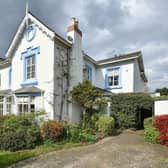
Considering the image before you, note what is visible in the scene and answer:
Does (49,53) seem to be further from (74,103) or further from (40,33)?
(74,103)

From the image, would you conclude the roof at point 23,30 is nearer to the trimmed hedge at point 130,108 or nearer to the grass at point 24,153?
the trimmed hedge at point 130,108

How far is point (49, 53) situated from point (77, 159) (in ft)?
28.0

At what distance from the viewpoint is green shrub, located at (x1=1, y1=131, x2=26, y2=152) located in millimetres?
9727

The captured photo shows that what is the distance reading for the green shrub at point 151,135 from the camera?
10302 millimetres

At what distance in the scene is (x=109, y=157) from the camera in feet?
26.7

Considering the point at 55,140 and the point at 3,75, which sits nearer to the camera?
the point at 55,140

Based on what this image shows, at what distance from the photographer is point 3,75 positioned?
72.2ft

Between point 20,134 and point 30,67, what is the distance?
6.99 meters

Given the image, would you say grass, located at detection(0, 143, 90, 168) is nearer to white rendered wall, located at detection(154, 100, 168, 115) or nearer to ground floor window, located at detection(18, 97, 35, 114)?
ground floor window, located at detection(18, 97, 35, 114)

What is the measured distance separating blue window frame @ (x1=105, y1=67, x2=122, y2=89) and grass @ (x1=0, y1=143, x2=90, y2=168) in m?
10.2

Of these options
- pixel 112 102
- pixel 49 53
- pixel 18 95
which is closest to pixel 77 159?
pixel 112 102

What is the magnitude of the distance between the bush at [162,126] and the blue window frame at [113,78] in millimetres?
8596

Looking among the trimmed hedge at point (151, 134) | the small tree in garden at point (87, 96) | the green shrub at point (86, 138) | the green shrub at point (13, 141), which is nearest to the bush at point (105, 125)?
the green shrub at point (86, 138)

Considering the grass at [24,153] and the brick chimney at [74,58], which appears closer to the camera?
the grass at [24,153]
